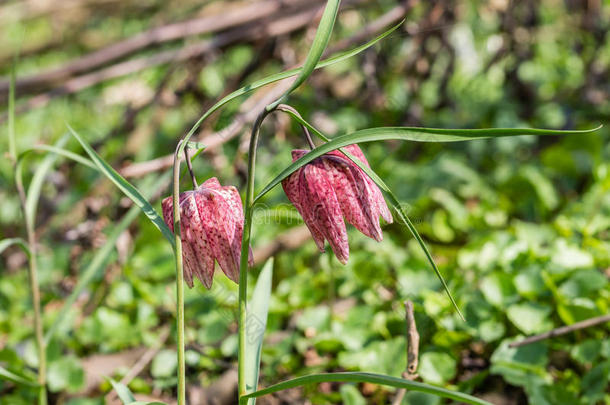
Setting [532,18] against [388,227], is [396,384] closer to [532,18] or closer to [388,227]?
[388,227]

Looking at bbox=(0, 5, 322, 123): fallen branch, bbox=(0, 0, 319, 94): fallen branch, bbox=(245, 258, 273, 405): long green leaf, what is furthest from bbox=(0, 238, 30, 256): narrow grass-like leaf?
bbox=(0, 0, 319, 94): fallen branch

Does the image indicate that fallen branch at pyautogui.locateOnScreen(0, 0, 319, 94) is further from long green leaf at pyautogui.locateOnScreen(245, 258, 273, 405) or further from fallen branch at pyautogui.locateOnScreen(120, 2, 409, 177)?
long green leaf at pyautogui.locateOnScreen(245, 258, 273, 405)

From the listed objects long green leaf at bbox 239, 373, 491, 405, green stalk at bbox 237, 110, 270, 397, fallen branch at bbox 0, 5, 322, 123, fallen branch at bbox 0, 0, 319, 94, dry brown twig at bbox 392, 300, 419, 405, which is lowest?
long green leaf at bbox 239, 373, 491, 405

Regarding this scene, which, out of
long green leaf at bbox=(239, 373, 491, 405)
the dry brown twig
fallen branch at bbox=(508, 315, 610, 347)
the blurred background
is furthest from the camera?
the blurred background

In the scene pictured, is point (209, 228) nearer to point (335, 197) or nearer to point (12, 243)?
point (335, 197)

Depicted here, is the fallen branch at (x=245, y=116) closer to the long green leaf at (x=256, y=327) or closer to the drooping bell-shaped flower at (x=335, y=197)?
the long green leaf at (x=256, y=327)

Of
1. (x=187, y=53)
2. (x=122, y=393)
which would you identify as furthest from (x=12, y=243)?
(x=187, y=53)

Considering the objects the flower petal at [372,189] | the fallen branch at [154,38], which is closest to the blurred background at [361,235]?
the fallen branch at [154,38]
